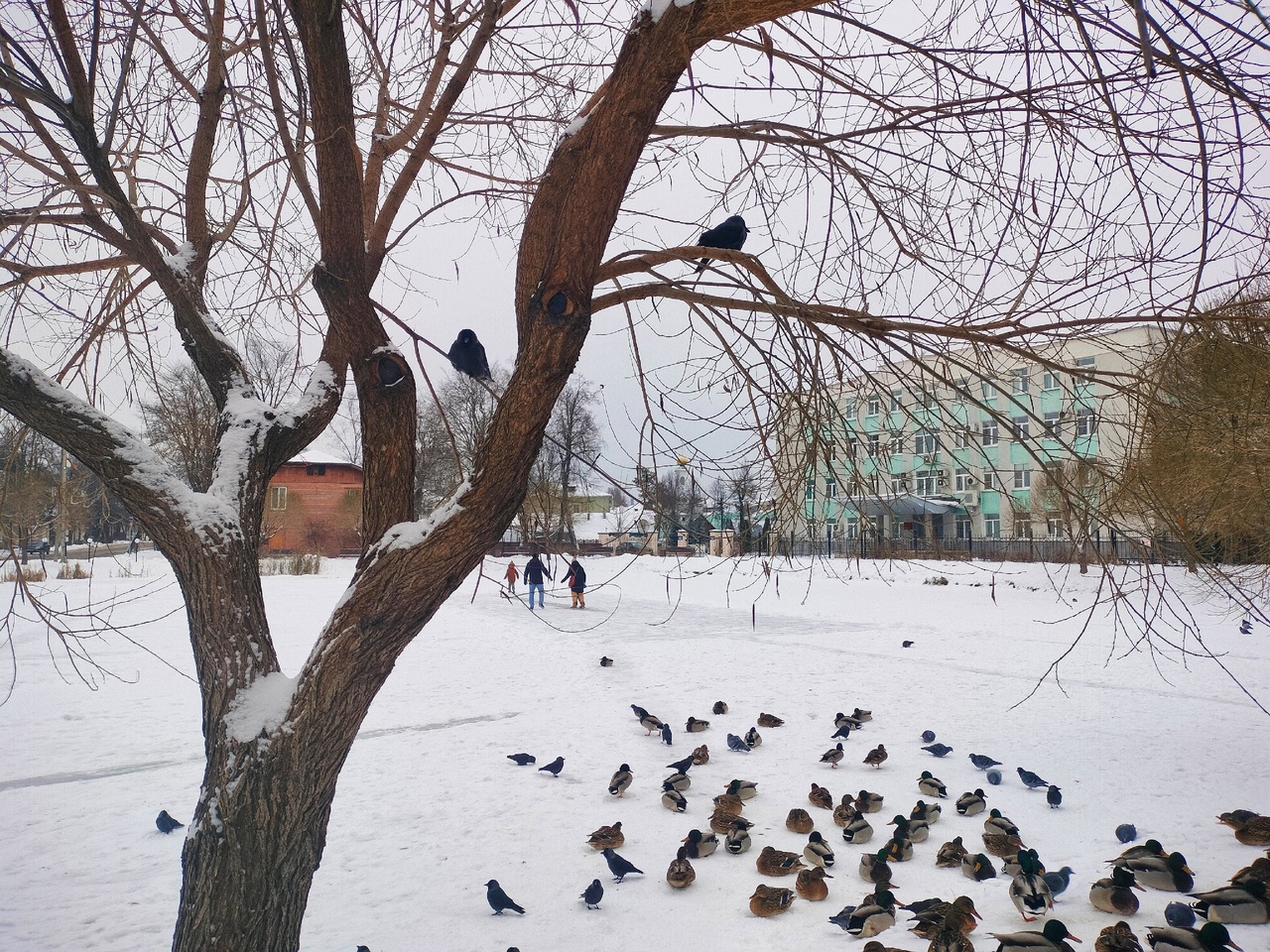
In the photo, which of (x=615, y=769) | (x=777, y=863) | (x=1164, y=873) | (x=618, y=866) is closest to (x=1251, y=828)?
(x=1164, y=873)

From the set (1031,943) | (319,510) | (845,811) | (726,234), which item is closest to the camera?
(1031,943)

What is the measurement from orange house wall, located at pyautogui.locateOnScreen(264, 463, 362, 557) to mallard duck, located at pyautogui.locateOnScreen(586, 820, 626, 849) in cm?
3612

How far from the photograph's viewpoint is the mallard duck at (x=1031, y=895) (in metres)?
3.97

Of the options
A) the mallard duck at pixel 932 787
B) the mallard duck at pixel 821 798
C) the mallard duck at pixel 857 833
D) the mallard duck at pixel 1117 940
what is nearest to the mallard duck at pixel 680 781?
the mallard duck at pixel 821 798

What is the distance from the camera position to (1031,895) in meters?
3.97

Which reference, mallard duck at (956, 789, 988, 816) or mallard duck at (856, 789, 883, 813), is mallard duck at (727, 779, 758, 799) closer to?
mallard duck at (856, 789, 883, 813)

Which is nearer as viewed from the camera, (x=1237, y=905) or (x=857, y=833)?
(x=1237, y=905)

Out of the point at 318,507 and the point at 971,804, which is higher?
the point at 318,507

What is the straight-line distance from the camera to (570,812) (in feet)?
19.1

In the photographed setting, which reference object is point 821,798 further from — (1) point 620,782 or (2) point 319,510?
(2) point 319,510

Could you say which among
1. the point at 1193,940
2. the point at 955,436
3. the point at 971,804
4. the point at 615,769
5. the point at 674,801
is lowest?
the point at 615,769

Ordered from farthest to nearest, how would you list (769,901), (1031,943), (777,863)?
1. (777,863)
2. (769,901)
3. (1031,943)

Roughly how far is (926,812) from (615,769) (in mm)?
2646

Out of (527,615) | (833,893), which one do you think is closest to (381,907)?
(833,893)
